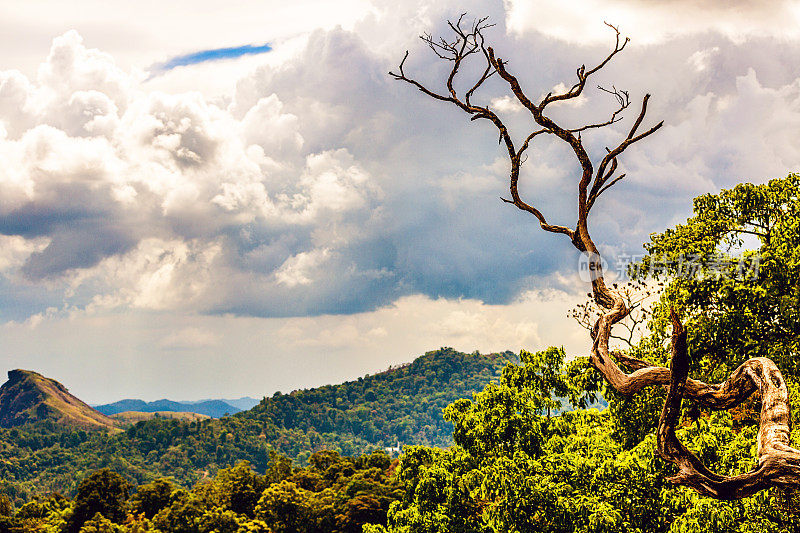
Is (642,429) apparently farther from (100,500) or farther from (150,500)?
(100,500)

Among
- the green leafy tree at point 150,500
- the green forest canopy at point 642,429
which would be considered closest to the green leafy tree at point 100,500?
the green leafy tree at point 150,500

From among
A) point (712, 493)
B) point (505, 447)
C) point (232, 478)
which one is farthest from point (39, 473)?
point (712, 493)

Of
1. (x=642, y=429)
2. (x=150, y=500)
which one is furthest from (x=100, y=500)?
(x=642, y=429)

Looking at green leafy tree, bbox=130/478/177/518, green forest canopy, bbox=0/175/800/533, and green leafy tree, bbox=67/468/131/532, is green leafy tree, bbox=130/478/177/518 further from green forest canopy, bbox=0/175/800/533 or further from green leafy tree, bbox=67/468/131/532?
green forest canopy, bbox=0/175/800/533

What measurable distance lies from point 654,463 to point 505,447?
6647mm

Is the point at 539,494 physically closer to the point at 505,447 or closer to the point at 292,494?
the point at 505,447

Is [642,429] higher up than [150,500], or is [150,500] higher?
[642,429]

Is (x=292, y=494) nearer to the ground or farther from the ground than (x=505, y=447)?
nearer to the ground

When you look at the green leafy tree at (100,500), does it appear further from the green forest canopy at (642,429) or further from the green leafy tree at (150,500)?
the green forest canopy at (642,429)

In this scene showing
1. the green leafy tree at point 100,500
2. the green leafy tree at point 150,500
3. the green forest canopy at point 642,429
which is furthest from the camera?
the green leafy tree at point 150,500

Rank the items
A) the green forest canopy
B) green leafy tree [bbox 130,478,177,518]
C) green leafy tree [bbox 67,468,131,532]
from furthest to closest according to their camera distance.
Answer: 1. green leafy tree [bbox 130,478,177,518]
2. green leafy tree [bbox 67,468,131,532]
3. the green forest canopy

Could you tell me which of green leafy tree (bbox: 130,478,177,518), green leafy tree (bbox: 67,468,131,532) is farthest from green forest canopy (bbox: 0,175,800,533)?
green leafy tree (bbox: 67,468,131,532)

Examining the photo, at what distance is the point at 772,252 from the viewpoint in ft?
35.4

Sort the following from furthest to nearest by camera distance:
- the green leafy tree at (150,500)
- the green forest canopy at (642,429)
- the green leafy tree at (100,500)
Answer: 1. the green leafy tree at (150,500)
2. the green leafy tree at (100,500)
3. the green forest canopy at (642,429)
